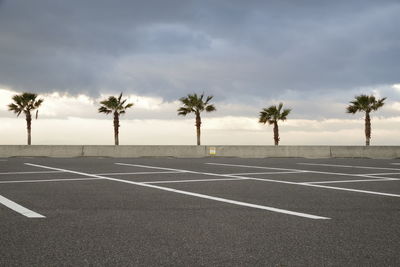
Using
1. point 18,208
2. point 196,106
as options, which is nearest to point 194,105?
point 196,106

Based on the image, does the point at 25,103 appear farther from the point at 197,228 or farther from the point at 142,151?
the point at 197,228

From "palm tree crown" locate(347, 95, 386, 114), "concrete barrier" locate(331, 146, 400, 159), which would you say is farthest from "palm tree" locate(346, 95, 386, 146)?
"concrete barrier" locate(331, 146, 400, 159)

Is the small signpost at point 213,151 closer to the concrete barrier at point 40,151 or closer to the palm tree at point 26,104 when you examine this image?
the concrete barrier at point 40,151

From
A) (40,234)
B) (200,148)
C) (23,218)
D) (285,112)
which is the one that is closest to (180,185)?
(23,218)

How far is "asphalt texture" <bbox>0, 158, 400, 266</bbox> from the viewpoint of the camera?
4.70 metres

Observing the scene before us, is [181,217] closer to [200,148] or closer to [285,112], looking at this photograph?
[200,148]

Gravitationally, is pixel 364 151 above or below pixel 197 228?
above

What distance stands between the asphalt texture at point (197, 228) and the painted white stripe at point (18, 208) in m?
0.11

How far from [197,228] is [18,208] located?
341 cm

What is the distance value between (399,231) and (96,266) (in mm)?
3900

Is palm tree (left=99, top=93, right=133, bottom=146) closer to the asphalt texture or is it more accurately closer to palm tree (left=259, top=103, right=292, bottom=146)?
palm tree (left=259, top=103, right=292, bottom=146)

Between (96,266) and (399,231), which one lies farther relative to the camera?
(399,231)

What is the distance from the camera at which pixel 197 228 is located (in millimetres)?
6246

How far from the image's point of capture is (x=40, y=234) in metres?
5.78
